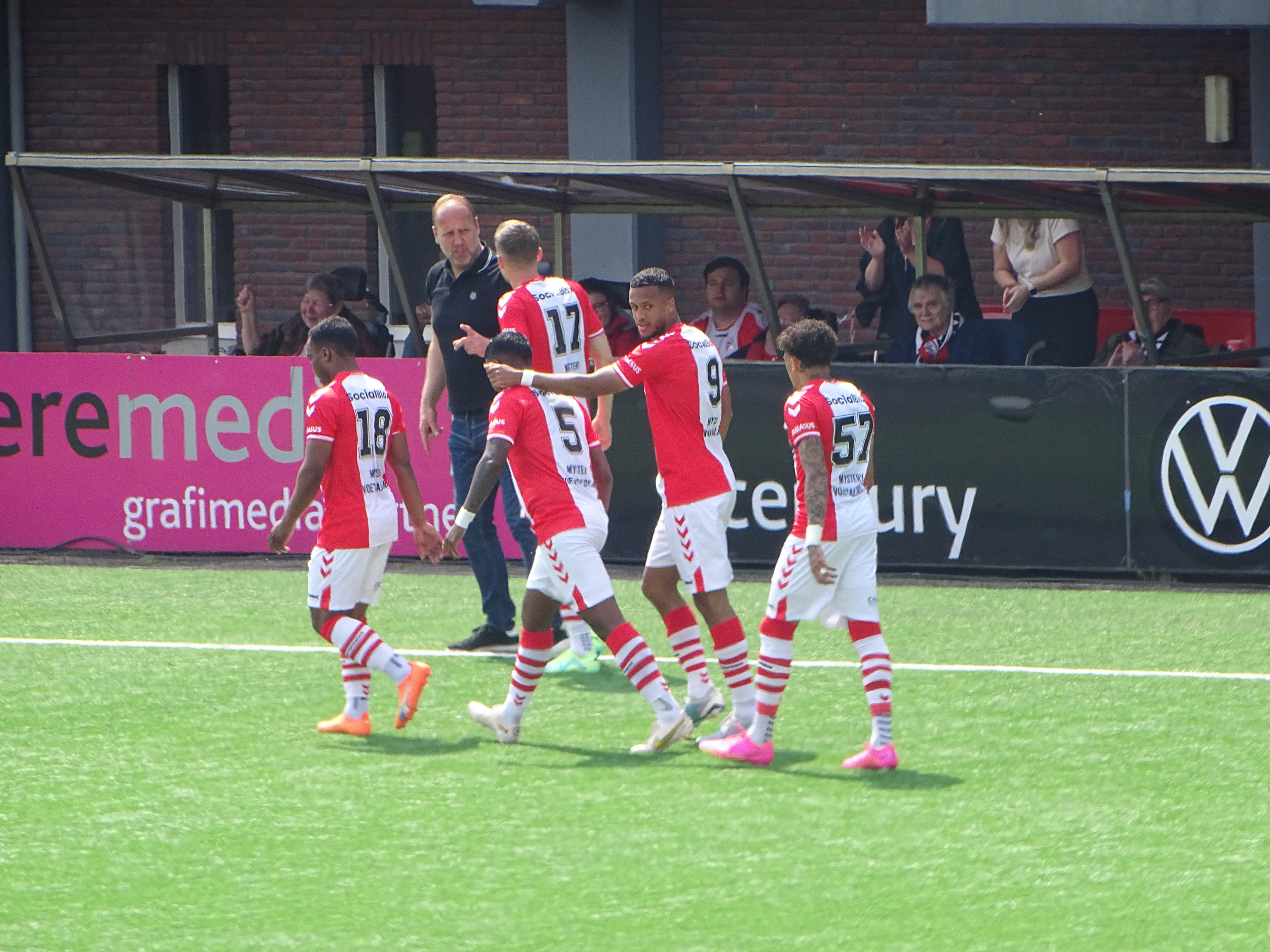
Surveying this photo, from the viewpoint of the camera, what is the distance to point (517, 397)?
6598 millimetres

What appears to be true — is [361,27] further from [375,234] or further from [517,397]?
[517,397]

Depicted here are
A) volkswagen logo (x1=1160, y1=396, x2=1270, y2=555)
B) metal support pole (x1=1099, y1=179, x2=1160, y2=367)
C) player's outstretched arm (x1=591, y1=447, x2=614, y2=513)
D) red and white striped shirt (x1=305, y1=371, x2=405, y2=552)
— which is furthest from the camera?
metal support pole (x1=1099, y1=179, x2=1160, y2=367)

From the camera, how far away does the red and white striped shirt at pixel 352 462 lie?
686 cm

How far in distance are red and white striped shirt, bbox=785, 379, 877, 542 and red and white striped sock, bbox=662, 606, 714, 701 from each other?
2.48 feet

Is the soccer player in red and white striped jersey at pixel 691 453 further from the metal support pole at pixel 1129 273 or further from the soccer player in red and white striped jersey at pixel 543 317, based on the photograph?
the metal support pole at pixel 1129 273

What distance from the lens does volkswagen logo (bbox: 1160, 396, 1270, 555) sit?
32.5 ft

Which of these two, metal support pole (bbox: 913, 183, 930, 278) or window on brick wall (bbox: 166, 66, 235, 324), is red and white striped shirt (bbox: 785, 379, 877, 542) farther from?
window on brick wall (bbox: 166, 66, 235, 324)

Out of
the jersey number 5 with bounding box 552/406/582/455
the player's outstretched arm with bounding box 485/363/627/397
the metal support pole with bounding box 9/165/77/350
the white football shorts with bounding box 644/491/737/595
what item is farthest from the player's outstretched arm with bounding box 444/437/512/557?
the metal support pole with bounding box 9/165/77/350

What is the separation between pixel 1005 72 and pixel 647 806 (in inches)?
457

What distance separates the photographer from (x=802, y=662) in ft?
27.2

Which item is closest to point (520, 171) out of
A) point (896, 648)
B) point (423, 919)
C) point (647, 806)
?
point (896, 648)

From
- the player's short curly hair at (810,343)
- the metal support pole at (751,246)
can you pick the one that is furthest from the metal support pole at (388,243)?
the player's short curly hair at (810,343)

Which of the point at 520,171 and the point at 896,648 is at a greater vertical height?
the point at 520,171

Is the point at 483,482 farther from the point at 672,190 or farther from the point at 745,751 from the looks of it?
the point at 672,190
